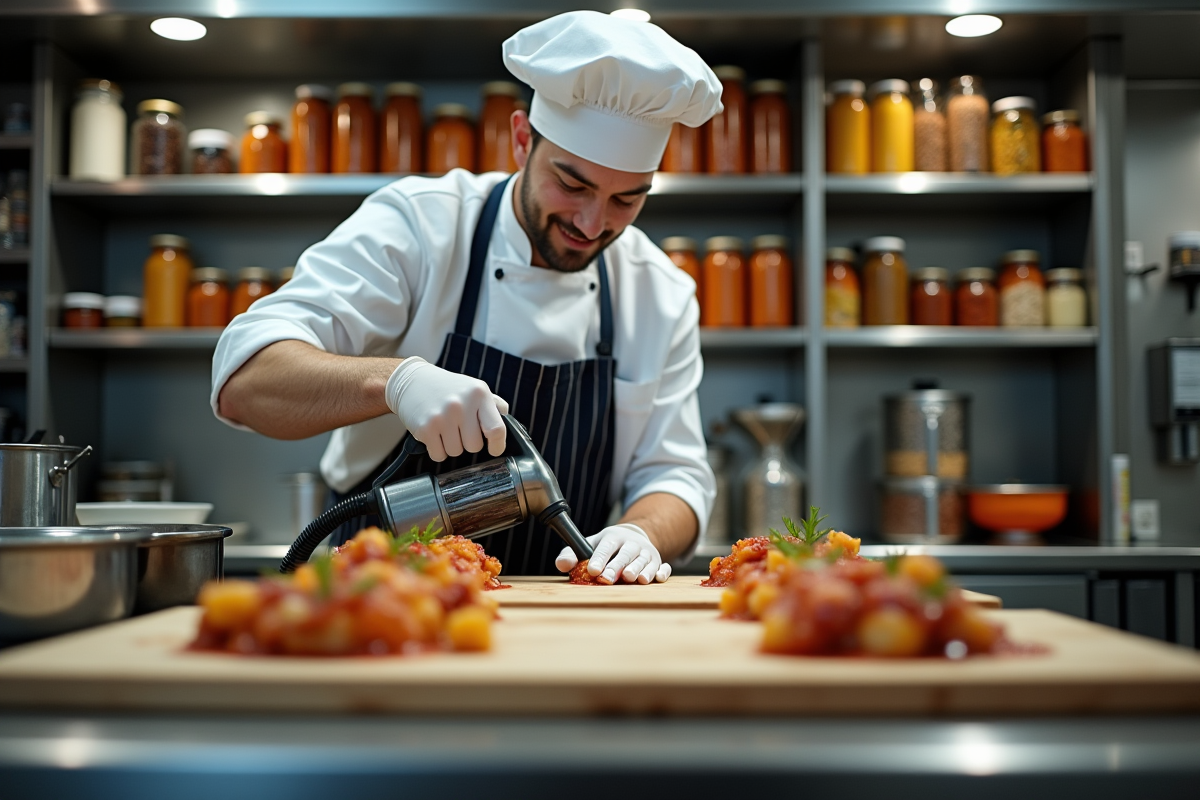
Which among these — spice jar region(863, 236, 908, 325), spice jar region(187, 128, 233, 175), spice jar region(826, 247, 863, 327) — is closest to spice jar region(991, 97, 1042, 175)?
spice jar region(863, 236, 908, 325)

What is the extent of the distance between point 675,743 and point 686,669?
3.3 inches

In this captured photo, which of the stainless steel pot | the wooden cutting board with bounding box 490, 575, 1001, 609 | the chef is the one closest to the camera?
the wooden cutting board with bounding box 490, 575, 1001, 609

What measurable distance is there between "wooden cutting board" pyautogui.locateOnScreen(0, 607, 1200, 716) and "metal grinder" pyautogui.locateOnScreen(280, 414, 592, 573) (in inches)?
22.5

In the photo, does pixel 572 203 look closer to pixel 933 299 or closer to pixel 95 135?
pixel 933 299

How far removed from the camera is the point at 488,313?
189cm

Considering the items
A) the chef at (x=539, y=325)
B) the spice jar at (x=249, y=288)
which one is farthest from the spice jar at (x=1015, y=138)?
the spice jar at (x=249, y=288)

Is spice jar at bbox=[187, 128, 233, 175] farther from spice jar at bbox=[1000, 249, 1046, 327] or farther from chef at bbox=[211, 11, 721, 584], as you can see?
spice jar at bbox=[1000, 249, 1046, 327]

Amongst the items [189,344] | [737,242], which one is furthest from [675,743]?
[189,344]

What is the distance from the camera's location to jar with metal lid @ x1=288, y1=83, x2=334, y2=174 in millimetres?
2895

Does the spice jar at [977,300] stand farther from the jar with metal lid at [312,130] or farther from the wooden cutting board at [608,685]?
the wooden cutting board at [608,685]

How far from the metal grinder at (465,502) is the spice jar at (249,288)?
65.3 inches

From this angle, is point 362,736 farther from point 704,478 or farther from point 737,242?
point 737,242

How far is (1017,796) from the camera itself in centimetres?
67

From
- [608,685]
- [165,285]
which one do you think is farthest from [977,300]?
[608,685]
